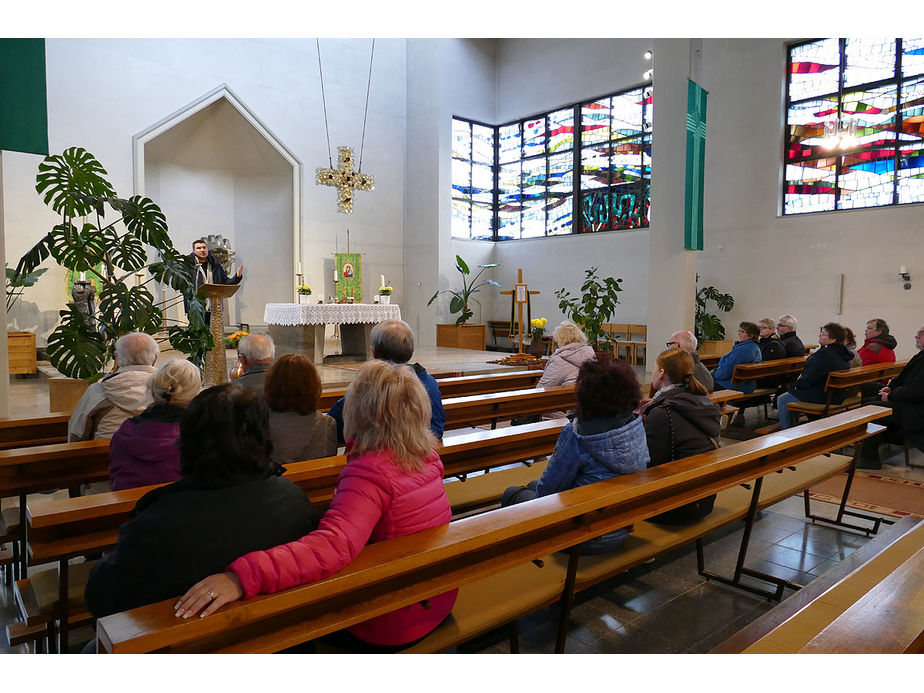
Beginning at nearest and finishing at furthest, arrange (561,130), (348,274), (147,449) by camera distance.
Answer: (147,449), (348,274), (561,130)

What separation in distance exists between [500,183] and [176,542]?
13.7 m

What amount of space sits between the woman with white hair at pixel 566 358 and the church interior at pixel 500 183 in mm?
1326

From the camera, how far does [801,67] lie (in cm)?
966

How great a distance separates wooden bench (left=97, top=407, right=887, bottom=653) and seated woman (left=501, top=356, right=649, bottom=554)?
9cm

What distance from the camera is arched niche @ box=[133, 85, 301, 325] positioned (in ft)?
38.4

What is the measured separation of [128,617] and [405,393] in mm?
744

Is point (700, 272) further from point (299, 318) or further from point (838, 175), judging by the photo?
point (299, 318)

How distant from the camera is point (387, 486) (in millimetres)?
1561

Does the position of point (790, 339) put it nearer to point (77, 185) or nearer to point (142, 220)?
point (142, 220)

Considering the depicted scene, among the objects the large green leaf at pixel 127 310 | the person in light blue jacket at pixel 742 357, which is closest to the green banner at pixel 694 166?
the person in light blue jacket at pixel 742 357

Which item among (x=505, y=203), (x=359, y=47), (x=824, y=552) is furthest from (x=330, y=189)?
(x=824, y=552)

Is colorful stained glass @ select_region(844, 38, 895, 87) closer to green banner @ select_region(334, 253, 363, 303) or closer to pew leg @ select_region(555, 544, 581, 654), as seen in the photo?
green banner @ select_region(334, 253, 363, 303)

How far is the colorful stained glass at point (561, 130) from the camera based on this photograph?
13008 mm

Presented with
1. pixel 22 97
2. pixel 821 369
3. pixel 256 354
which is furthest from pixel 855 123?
pixel 22 97
